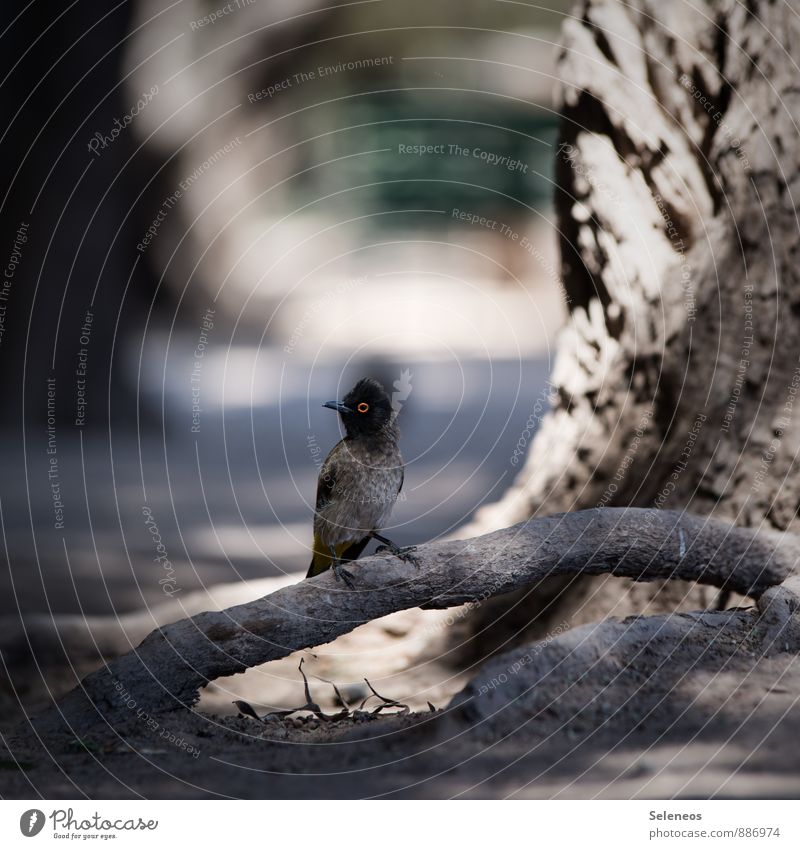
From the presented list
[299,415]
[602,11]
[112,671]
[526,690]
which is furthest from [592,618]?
[299,415]

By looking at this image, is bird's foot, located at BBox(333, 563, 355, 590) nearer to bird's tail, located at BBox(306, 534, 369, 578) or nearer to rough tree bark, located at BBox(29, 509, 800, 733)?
rough tree bark, located at BBox(29, 509, 800, 733)

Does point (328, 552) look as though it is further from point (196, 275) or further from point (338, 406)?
point (196, 275)

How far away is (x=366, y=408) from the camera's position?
3168 mm

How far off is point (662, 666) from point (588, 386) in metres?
1.66

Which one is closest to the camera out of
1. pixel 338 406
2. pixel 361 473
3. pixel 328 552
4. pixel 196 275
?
pixel 338 406

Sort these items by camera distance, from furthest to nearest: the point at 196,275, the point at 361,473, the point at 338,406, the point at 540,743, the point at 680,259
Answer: the point at 196,275
the point at 680,259
the point at 361,473
the point at 338,406
the point at 540,743

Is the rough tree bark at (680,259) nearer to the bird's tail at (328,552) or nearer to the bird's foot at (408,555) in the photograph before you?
the bird's tail at (328,552)

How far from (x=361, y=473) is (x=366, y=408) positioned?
0.75 ft

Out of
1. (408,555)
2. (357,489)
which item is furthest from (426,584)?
(357,489)

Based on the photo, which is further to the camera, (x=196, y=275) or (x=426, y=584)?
(x=196, y=275)

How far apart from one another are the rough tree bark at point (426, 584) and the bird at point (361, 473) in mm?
321

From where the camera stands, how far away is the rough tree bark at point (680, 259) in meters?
3.34

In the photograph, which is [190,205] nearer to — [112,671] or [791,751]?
[112,671]

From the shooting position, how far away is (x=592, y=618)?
3.69 m
